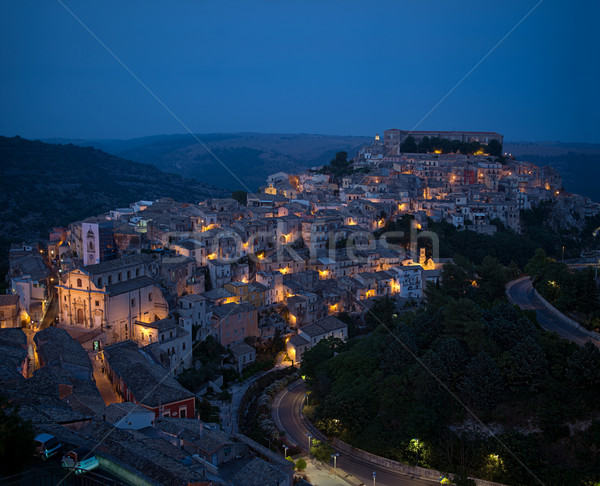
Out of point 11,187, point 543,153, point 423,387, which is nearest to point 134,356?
point 423,387

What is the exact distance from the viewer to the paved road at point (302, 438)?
15.1 metres

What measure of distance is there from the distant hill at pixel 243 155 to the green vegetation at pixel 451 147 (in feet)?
94.0

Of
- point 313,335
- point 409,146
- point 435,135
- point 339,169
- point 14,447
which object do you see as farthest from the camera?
point 435,135

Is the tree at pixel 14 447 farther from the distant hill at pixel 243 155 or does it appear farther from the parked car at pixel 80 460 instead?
the distant hill at pixel 243 155

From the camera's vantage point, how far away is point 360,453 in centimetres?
1638

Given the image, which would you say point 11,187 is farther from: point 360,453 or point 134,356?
point 360,453

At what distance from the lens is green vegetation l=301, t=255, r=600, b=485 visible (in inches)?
584

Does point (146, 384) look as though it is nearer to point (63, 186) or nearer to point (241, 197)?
point (241, 197)

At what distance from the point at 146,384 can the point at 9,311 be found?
7.66 metres

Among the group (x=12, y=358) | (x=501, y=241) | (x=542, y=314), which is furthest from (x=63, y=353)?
(x=501, y=241)

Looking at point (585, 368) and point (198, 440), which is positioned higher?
point (585, 368)

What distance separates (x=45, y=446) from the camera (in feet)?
28.8

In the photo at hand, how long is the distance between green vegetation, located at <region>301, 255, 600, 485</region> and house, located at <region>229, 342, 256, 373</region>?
3155mm

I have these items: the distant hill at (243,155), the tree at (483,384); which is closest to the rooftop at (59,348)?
the tree at (483,384)
